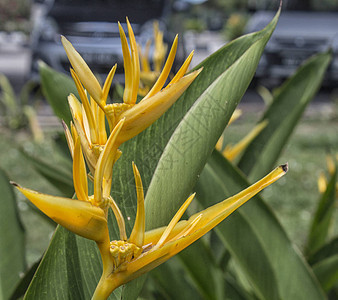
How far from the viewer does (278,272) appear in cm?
71

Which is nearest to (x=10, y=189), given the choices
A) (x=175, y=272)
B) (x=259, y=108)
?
(x=175, y=272)

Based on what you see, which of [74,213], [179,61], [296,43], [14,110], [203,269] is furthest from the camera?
[296,43]

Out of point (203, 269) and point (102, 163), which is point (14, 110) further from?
point (102, 163)

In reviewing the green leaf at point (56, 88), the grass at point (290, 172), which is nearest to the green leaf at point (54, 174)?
the green leaf at point (56, 88)

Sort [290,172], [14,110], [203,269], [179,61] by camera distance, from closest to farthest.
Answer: [179,61]
[203,269]
[290,172]
[14,110]

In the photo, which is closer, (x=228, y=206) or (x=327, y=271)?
(x=228, y=206)

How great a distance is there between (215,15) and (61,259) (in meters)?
7.37

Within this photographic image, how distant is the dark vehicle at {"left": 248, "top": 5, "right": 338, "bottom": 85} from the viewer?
4.72 m

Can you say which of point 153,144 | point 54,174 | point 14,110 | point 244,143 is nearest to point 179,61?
point 153,144

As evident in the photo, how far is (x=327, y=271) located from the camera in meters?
0.79

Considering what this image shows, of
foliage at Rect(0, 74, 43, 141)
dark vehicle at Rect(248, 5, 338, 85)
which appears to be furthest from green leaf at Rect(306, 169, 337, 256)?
dark vehicle at Rect(248, 5, 338, 85)

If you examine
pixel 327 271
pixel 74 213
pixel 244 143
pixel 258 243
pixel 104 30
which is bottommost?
pixel 327 271

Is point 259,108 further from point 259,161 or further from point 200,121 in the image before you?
point 200,121

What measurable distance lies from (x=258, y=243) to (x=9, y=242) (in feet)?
1.16
